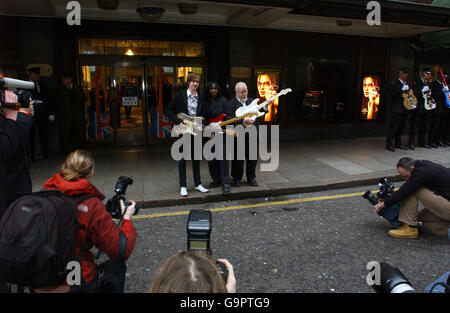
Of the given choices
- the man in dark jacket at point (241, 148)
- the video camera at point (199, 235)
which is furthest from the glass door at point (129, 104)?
the video camera at point (199, 235)

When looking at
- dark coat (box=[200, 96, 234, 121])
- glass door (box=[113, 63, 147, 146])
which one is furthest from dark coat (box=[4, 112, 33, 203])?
glass door (box=[113, 63, 147, 146])

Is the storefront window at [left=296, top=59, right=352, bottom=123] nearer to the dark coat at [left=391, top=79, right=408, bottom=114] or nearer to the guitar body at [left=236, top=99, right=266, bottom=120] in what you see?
the dark coat at [left=391, top=79, right=408, bottom=114]

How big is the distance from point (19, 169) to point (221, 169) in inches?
134

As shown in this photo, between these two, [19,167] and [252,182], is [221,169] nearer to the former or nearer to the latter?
[252,182]

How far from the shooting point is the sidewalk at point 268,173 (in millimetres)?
6145

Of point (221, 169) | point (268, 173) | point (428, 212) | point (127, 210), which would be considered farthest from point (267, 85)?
point (127, 210)

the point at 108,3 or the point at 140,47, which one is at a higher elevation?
the point at 108,3

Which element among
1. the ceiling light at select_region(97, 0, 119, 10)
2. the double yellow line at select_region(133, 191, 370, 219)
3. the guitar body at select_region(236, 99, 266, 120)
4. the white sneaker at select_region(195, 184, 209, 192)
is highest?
the ceiling light at select_region(97, 0, 119, 10)

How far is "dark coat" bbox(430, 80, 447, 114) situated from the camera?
32.0 ft

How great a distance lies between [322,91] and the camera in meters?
10.9

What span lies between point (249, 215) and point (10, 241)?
3836 millimetres

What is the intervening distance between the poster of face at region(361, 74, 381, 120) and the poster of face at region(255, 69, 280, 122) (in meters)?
2.93

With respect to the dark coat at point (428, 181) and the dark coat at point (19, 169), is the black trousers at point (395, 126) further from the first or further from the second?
the dark coat at point (19, 169)

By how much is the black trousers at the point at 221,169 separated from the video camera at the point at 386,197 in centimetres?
233
